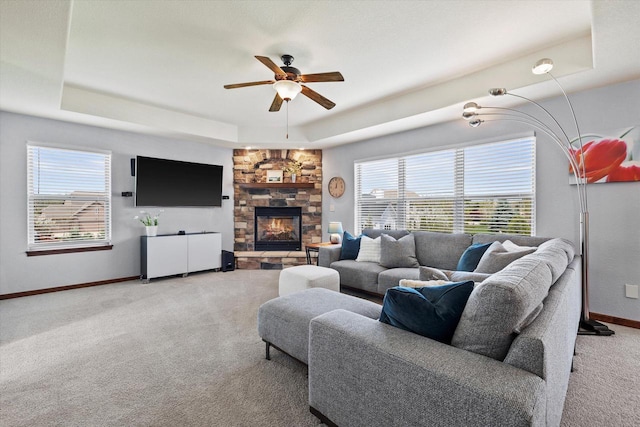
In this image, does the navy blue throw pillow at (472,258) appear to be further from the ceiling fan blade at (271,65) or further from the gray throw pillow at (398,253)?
the ceiling fan blade at (271,65)

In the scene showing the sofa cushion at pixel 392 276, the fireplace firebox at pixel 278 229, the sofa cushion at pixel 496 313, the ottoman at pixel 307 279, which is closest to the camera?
the sofa cushion at pixel 496 313

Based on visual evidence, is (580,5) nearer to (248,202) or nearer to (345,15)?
(345,15)

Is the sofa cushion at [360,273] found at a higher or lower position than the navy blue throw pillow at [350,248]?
lower

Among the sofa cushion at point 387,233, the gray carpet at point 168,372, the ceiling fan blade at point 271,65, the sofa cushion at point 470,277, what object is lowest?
the gray carpet at point 168,372

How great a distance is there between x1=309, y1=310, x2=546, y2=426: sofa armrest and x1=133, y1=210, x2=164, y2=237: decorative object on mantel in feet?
14.0

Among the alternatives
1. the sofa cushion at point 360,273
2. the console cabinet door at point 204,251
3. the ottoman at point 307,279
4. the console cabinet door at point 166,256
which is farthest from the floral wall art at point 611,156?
the console cabinet door at point 166,256

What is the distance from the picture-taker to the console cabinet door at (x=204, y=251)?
525 centimetres

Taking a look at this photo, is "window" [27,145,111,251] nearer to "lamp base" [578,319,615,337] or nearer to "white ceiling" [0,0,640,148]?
"white ceiling" [0,0,640,148]

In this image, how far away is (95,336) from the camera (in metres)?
2.74

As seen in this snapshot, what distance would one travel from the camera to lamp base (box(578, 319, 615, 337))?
274 cm

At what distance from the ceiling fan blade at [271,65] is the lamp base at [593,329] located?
145 inches

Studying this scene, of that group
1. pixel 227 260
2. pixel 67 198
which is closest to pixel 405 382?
pixel 227 260

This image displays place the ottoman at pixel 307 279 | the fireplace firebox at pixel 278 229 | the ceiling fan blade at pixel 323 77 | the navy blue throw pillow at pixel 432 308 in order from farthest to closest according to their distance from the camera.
A: the fireplace firebox at pixel 278 229 → the ottoman at pixel 307 279 → the ceiling fan blade at pixel 323 77 → the navy blue throw pillow at pixel 432 308

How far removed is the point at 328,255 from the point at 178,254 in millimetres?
2625
